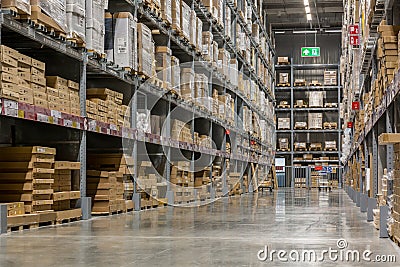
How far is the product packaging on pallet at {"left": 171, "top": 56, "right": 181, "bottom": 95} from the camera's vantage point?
12.6m

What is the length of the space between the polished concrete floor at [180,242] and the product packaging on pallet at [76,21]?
2165 mm

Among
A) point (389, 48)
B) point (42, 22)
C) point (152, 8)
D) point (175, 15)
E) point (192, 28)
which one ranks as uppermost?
point (192, 28)

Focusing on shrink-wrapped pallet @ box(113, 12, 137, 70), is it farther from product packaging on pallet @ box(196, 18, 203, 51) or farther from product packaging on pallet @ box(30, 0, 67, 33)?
product packaging on pallet @ box(196, 18, 203, 51)

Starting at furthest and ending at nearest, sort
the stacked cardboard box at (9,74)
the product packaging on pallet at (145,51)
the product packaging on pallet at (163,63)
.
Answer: the product packaging on pallet at (163,63), the product packaging on pallet at (145,51), the stacked cardboard box at (9,74)

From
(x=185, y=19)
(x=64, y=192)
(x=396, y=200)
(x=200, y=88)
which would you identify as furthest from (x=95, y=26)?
(x=200, y=88)

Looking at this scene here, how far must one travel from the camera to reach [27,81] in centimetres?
694

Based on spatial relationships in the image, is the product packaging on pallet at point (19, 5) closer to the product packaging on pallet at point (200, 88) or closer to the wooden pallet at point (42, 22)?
the wooden pallet at point (42, 22)

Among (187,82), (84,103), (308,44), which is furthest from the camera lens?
(308,44)

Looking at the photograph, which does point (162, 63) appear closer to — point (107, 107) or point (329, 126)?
point (107, 107)

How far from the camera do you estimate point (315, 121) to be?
32.7 metres

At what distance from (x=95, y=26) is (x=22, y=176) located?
2565 mm

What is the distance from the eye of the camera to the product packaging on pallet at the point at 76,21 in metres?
7.89

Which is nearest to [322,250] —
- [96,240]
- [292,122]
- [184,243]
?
[184,243]

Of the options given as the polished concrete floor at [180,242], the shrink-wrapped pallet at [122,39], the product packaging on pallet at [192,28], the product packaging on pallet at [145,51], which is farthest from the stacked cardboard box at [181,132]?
the polished concrete floor at [180,242]
